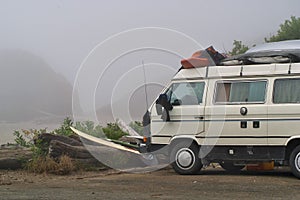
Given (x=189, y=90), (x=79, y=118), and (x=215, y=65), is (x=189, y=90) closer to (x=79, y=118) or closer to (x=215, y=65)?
(x=215, y=65)

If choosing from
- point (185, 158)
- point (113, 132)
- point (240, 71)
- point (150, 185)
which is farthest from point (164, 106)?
point (113, 132)

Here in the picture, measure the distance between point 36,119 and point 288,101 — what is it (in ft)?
29.5

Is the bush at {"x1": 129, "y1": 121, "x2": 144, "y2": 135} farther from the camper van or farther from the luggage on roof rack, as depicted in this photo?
the luggage on roof rack

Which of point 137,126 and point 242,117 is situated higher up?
point 242,117

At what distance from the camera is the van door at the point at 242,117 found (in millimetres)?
11898

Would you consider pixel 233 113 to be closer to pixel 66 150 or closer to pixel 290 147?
pixel 290 147

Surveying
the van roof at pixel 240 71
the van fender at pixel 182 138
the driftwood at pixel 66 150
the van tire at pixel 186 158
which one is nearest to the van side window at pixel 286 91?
the van roof at pixel 240 71

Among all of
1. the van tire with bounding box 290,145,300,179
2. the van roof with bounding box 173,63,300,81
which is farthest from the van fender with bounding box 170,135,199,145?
the van tire with bounding box 290,145,300,179

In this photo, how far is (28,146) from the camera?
48.0 ft

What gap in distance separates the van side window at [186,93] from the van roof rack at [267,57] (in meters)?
0.84

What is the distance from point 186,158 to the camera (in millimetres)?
12734

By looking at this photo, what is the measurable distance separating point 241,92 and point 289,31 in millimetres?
16774

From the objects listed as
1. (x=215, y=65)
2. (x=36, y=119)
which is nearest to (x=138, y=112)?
(x=215, y=65)

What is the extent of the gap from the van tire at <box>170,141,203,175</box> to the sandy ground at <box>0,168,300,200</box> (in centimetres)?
23
